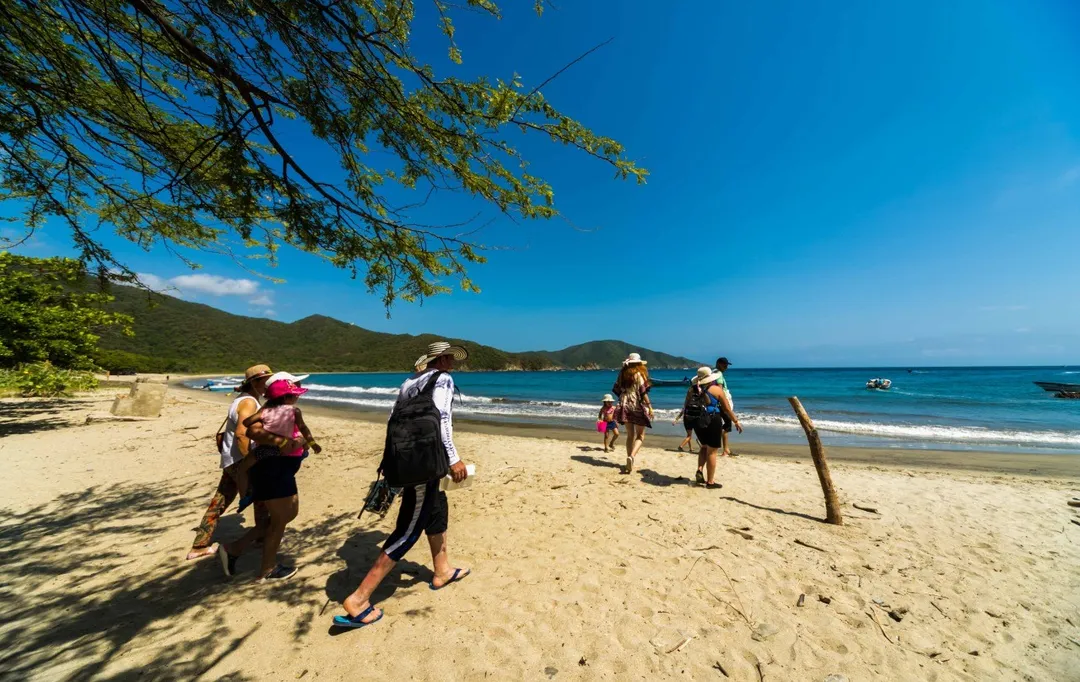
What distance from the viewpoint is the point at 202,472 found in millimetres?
7168

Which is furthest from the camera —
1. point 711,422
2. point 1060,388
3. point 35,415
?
point 1060,388

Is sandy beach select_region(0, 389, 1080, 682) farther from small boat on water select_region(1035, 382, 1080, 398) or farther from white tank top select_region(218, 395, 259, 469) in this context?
small boat on water select_region(1035, 382, 1080, 398)

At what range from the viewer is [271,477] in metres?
3.30

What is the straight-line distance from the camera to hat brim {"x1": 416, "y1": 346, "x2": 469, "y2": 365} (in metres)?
3.22

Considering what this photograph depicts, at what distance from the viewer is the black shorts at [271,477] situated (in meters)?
3.28

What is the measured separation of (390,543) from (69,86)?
175 inches

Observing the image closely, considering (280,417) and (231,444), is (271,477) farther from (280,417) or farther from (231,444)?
(231,444)

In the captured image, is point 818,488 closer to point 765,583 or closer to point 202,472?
point 765,583

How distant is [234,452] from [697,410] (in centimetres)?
609

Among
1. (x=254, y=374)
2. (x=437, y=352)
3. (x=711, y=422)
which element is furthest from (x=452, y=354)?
(x=711, y=422)

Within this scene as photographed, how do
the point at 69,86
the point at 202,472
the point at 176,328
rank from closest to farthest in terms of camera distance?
the point at 69,86 < the point at 202,472 < the point at 176,328

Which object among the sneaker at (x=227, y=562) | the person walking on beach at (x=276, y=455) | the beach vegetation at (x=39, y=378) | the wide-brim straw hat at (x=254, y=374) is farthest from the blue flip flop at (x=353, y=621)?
the beach vegetation at (x=39, y=378)

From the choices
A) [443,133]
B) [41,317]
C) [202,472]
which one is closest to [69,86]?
[443,133]

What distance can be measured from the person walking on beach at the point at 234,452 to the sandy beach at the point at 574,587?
0.88ft
